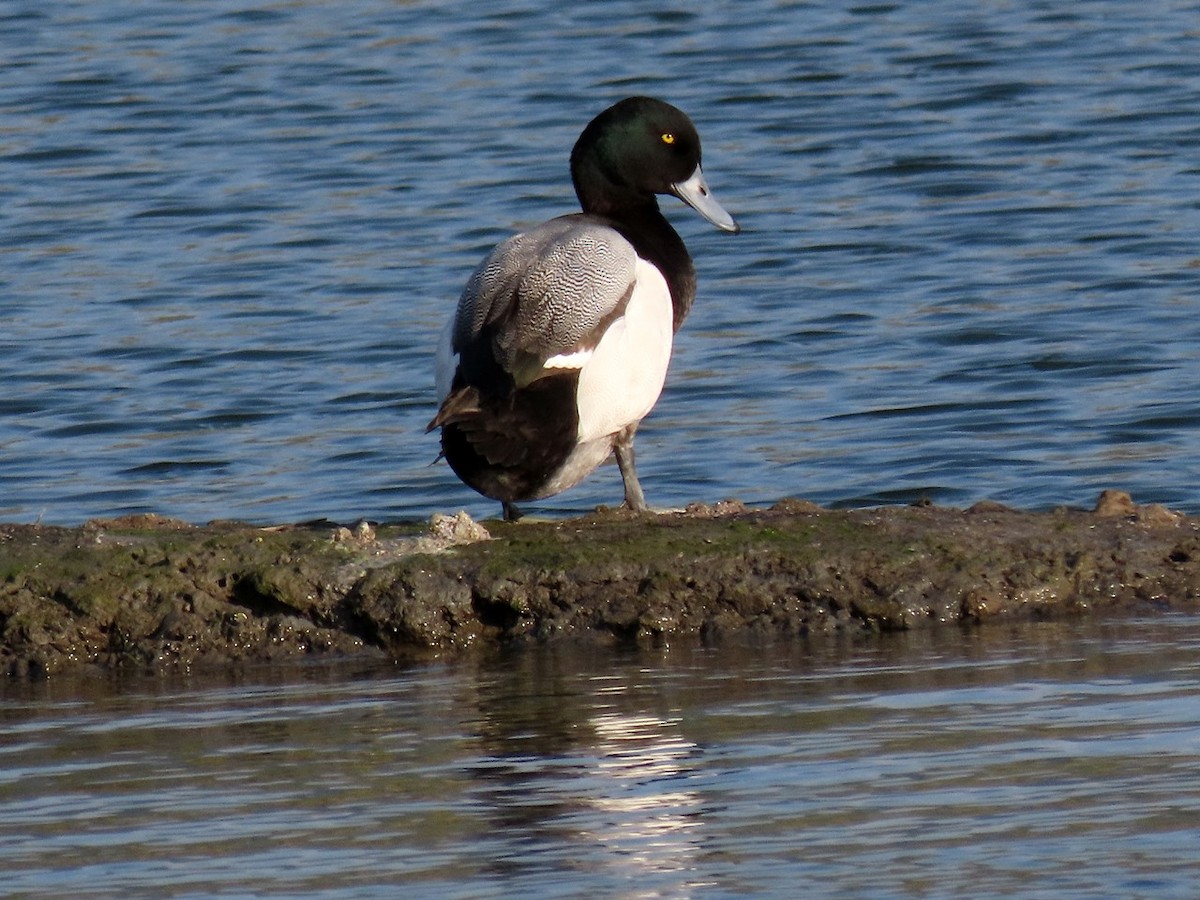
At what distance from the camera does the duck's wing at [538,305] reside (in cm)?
637

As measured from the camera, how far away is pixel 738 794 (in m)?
4.30

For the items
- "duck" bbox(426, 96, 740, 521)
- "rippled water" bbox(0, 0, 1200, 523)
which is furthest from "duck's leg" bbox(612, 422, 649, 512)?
"rippled water" bbox(0, 0, 1200, 523)

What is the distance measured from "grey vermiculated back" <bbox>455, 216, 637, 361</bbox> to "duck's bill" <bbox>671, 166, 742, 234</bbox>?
1.00 meters

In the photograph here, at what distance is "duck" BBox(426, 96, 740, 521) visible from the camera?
629cm

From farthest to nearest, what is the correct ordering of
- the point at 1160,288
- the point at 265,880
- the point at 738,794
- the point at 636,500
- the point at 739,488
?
the point at 1160,288
the point at 739,488
the point at 636,500
the point at 738,794
the point at 265,880

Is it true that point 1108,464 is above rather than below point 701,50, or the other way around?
below

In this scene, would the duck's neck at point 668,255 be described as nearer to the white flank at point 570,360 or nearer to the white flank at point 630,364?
the white flank at point 630,364

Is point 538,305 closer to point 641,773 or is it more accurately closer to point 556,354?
point 556,354

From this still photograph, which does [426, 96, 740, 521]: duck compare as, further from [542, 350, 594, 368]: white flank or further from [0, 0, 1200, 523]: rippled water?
[0, 0, 1200, 523]: rippled water

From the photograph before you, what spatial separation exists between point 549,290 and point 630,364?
0.33m

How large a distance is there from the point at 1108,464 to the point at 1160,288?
9.50 feet

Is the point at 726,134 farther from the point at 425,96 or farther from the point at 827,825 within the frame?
the point at 827,825

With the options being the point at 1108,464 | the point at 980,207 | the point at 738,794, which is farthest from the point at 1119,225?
the point at 738,794

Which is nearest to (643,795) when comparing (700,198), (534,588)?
(534,588)
